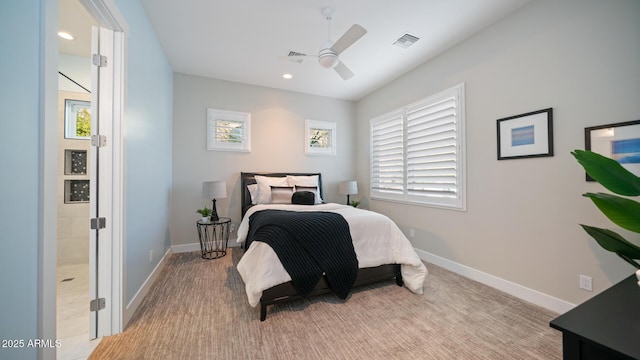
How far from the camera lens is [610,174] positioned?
1.07 m

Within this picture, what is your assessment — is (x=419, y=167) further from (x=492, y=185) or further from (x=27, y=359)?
(x=27, y=359)

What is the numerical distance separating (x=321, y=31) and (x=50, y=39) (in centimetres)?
242

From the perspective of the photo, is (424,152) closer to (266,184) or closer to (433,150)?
(433,150)

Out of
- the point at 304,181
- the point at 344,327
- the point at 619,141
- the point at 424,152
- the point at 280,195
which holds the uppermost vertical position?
the point at 424,152

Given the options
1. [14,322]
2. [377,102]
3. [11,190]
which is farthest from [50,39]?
[377,102]

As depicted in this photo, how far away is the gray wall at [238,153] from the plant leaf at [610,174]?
4039 mm

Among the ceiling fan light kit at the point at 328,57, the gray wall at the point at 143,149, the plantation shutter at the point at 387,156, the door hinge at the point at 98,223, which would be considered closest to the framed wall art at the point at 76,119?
the gray wall at the point at 143,149

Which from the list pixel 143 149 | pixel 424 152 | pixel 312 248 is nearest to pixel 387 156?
pixel 424 152

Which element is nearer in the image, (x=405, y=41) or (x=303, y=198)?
(x=405, y=41)

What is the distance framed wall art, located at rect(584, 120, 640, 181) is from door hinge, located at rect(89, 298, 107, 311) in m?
4.05

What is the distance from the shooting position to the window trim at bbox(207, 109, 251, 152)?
4.13 m

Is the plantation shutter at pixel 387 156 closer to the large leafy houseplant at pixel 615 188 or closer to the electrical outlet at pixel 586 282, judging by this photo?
the electrical outlet at pixel 586 282

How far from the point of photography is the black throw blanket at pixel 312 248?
212cm

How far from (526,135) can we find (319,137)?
11.1ft
